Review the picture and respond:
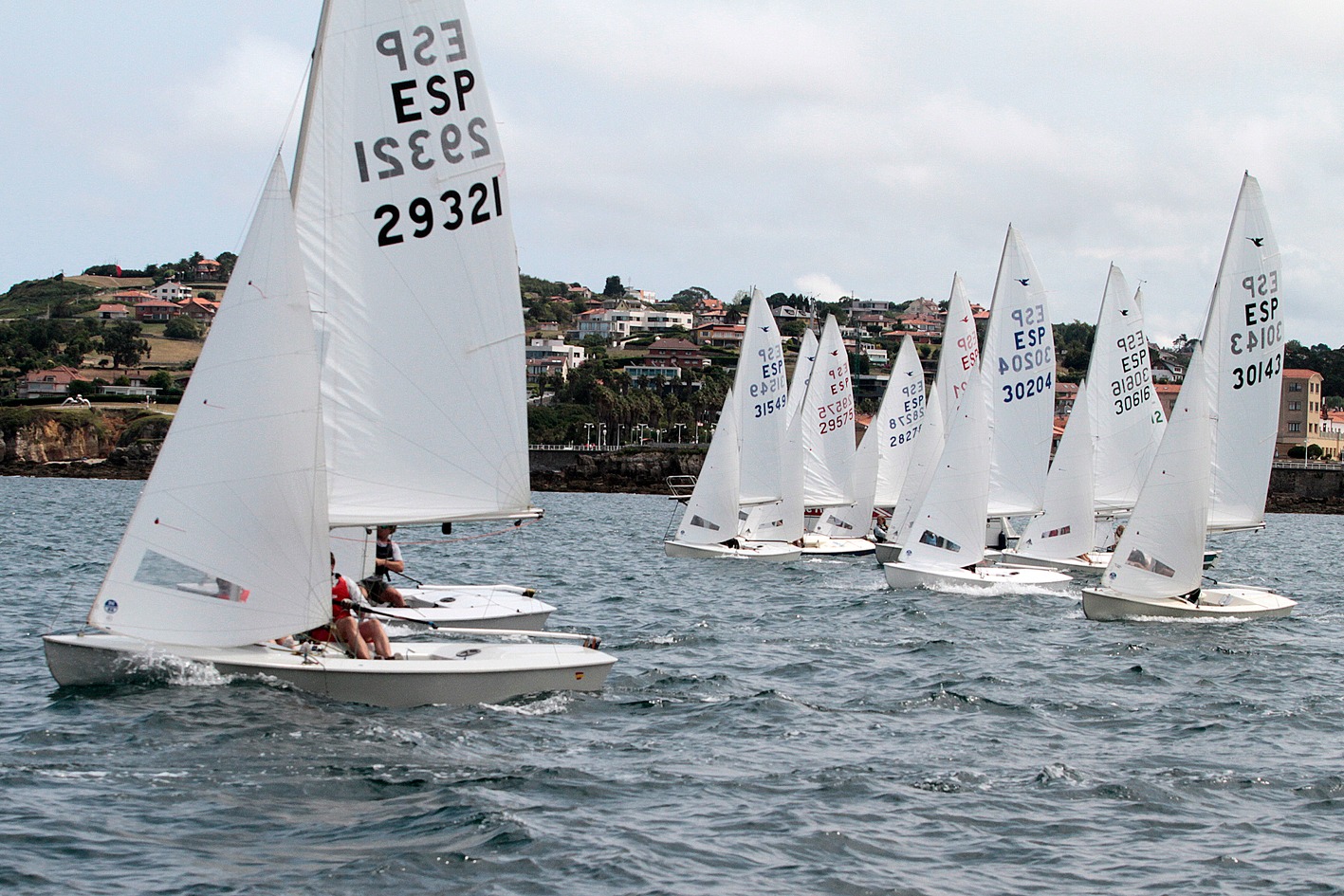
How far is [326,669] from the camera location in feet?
40.3

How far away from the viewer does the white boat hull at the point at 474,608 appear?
52.6ft

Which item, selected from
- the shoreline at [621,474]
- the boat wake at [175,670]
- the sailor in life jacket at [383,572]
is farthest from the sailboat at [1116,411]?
the shoreline at [621,474]

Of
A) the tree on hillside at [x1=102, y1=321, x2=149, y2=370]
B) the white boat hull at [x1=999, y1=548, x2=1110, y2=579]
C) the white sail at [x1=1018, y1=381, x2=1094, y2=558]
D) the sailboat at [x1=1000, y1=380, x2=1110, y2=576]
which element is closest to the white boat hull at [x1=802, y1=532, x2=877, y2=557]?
the white boat hull at [x1=999, y1=548, x2=1110, y2=579]

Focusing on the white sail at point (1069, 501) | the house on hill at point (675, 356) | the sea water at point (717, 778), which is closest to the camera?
the sea water at point (717, 778)

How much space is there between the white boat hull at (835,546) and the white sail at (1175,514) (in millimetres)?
13438

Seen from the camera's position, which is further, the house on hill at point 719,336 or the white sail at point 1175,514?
the house on hill at point 719,336

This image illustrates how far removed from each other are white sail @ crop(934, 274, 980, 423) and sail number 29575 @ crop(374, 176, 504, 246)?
958 inches

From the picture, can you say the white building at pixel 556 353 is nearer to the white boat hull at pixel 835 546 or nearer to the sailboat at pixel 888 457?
the sailboat at pixel 888 457

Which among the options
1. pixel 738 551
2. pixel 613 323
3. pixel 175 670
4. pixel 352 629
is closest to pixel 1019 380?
pixel 738 551

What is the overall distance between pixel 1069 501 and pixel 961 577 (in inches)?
213

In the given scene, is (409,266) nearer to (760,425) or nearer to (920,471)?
(760,425)

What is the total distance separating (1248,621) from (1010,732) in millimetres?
11151

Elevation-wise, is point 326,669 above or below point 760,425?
below

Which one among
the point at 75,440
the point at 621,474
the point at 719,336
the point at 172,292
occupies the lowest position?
the point at 621,474
